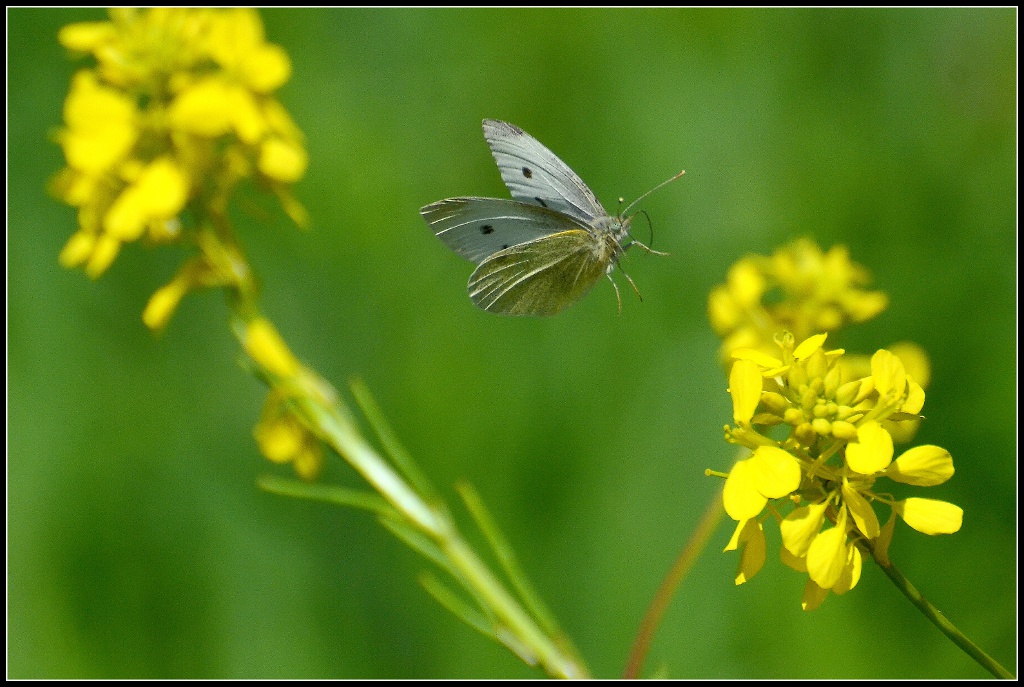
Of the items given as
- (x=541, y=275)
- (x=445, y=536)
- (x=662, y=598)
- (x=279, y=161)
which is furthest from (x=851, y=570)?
(x=279, y=161)

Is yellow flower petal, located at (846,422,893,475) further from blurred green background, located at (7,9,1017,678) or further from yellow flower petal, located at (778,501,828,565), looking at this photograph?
blurred green background, located at (7,9,1017,678)

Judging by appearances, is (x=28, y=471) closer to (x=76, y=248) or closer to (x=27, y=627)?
(x=27, y=627)

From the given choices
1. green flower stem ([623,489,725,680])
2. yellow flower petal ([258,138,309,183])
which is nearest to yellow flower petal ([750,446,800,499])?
green flower stem ([623,489,725,680])

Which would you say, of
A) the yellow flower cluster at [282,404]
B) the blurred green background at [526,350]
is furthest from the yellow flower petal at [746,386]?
the blurred green background at [526,350]

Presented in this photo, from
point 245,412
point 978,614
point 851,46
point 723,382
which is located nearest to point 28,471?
point 245,412

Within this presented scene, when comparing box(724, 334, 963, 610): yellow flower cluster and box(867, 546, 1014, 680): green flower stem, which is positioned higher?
box(724, 334, 963, 610): yellow flower cluster

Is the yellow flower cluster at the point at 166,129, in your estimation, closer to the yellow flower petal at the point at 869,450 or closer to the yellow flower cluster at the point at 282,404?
the yellow flower cluster at the point at 282,404
